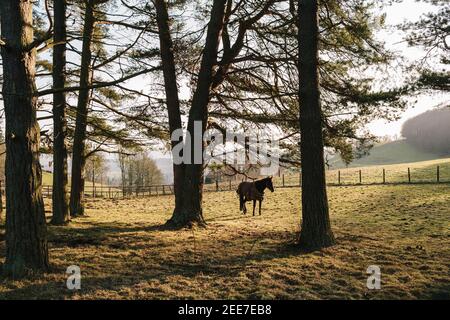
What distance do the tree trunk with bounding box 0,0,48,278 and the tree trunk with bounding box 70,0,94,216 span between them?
7893mm

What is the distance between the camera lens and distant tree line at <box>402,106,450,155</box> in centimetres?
9041

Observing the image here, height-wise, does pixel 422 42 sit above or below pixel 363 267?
above

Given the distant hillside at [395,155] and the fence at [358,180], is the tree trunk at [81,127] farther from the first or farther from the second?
the distant hillside at [395,155]

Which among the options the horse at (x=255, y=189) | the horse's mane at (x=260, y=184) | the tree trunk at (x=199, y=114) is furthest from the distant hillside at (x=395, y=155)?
the tree trunk at (x=199, y=114)

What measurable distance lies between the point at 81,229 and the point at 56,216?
1.78 metres

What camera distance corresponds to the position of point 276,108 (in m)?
12.0

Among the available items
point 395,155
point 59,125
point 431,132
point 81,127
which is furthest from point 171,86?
point 431,132

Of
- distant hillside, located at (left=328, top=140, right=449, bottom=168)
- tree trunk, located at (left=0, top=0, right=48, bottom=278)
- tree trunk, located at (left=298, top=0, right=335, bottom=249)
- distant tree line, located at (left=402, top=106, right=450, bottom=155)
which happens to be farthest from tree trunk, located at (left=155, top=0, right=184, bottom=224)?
distant tree line, located at (left=402, top=106, right=450, bottom=155)
